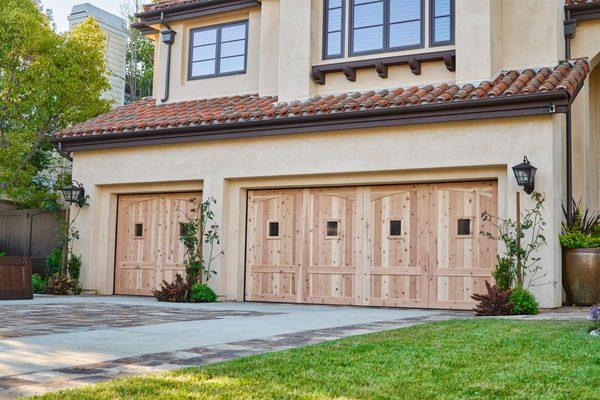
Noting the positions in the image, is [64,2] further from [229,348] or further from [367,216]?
[229,348]

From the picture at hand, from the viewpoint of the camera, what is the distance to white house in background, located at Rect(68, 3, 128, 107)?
85.3 ft

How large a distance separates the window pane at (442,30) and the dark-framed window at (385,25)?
0.91 ft

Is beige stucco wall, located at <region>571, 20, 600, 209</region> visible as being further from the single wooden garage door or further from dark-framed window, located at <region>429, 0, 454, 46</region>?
the single wooden garage door

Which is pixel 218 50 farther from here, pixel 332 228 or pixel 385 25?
pixel 332 228

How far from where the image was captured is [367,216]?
13.8 meters

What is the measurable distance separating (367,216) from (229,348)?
7.31 m

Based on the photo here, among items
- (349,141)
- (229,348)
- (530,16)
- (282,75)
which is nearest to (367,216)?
(349,141)

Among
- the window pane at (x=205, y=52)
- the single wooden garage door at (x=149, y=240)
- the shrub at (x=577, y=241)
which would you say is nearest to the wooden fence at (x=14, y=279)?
the single wooden garage door at (x=149, y=240)

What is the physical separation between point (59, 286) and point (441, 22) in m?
9.83

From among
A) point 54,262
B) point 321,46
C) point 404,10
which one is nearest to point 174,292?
point 54,262

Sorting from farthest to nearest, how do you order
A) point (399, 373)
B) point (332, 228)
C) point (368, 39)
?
1. point (368, 39)
2. point (332, 228)
3. point (399, 373)

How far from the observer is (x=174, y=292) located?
1421 cm

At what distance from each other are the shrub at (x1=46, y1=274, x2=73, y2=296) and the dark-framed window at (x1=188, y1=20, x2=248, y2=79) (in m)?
5.74

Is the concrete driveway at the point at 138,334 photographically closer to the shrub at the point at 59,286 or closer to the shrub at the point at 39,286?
the shrub at the point at 59,286
